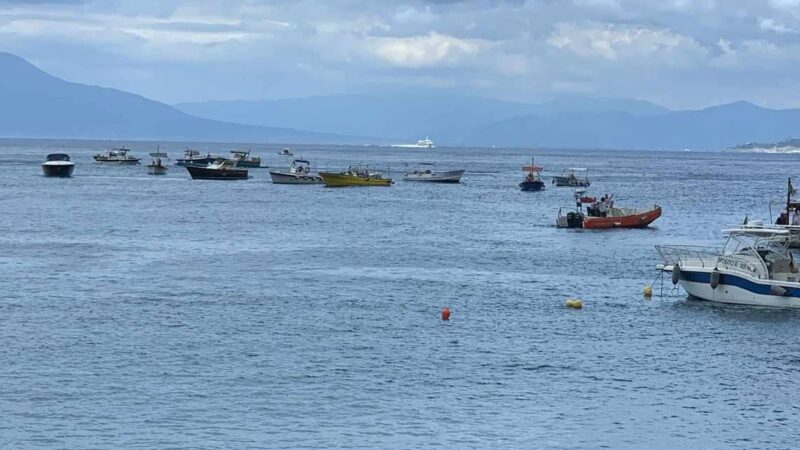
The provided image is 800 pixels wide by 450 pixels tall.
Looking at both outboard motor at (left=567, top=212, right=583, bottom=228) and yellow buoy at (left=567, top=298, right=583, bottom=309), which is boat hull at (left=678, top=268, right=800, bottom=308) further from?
outboard motor at (left=567, top=212, right=583, bottom=228)

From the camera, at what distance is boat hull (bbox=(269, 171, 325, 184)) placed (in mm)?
156775

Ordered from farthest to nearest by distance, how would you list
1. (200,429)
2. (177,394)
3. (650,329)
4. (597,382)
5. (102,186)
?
(102,186)
(650,329)
(597,382)
(177,394)
(200,429)

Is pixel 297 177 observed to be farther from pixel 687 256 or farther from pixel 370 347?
pixel 370 347

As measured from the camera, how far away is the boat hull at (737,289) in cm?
5300

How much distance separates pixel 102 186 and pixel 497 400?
121 metres

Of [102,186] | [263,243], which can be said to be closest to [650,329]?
[263,243]

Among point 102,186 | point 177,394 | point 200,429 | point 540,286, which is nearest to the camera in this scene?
point 200,429

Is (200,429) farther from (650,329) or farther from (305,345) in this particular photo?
(650,329)

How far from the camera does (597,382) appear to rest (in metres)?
39.5

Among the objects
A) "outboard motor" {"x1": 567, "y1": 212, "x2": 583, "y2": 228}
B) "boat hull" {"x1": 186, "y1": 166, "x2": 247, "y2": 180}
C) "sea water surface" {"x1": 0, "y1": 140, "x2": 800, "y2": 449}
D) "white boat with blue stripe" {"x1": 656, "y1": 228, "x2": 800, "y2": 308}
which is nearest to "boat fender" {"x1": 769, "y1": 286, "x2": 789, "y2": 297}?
"white boat with blue stripe" {"x1": 656, "y1": 228, "x2": 800, "y2": 308}

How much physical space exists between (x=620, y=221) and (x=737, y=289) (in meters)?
41.2

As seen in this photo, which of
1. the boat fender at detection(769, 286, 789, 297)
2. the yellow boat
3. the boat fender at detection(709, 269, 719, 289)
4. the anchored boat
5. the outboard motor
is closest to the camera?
the boat fender at detection(769, 286, 789, 297)

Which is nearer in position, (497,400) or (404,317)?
(497,400)

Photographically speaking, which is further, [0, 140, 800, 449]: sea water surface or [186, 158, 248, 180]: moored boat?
[186, 158, 248, 180]: moored boat
